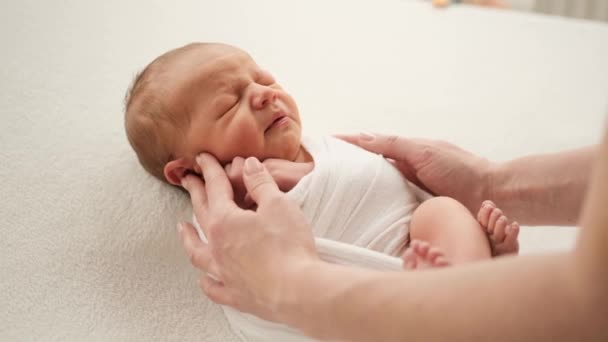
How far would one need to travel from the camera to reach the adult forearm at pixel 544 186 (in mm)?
1196

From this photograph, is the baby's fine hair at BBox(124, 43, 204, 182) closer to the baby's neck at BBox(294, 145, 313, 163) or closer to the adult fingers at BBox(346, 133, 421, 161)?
the baby's neck at BBox(294, 145, 313, 163)

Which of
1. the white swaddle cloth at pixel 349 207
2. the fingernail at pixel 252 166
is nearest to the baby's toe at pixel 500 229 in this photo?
the white swaddle cloth at pixel 349 207

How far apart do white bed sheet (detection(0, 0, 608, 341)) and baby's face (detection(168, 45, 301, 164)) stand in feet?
0.60

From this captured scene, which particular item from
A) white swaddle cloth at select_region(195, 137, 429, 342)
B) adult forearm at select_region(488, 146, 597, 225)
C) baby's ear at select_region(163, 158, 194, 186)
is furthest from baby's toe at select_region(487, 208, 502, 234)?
baby's ear at select_region(163, 158, 194, 186)

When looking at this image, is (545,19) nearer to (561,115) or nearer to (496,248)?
(561,115)

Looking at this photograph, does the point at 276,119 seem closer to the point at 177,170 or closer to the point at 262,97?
the point at 262,97

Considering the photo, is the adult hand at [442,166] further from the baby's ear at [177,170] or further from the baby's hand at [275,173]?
the baby's ear at [177,170]

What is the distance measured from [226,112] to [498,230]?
52cm

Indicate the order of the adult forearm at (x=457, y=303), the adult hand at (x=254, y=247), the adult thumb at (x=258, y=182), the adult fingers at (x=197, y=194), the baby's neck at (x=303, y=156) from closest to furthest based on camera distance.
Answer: the adult forearm at (x=457, y=303) < the adult hand at (x=254, y=247) < the adult thumb at (x=258, y=182) < the adult fingers at (x=197, y=194) < the baby's neck at (x=303, y=156)

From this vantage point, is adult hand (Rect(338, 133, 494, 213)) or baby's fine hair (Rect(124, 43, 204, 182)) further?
adult hand (Rect(338, 133, 494, 213))

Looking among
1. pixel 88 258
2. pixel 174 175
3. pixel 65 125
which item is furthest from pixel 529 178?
pixel 65 125

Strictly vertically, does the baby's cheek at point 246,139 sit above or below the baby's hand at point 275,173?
above

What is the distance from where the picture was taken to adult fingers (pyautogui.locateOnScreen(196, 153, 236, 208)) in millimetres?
1029

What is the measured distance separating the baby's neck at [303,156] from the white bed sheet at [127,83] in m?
0.25
